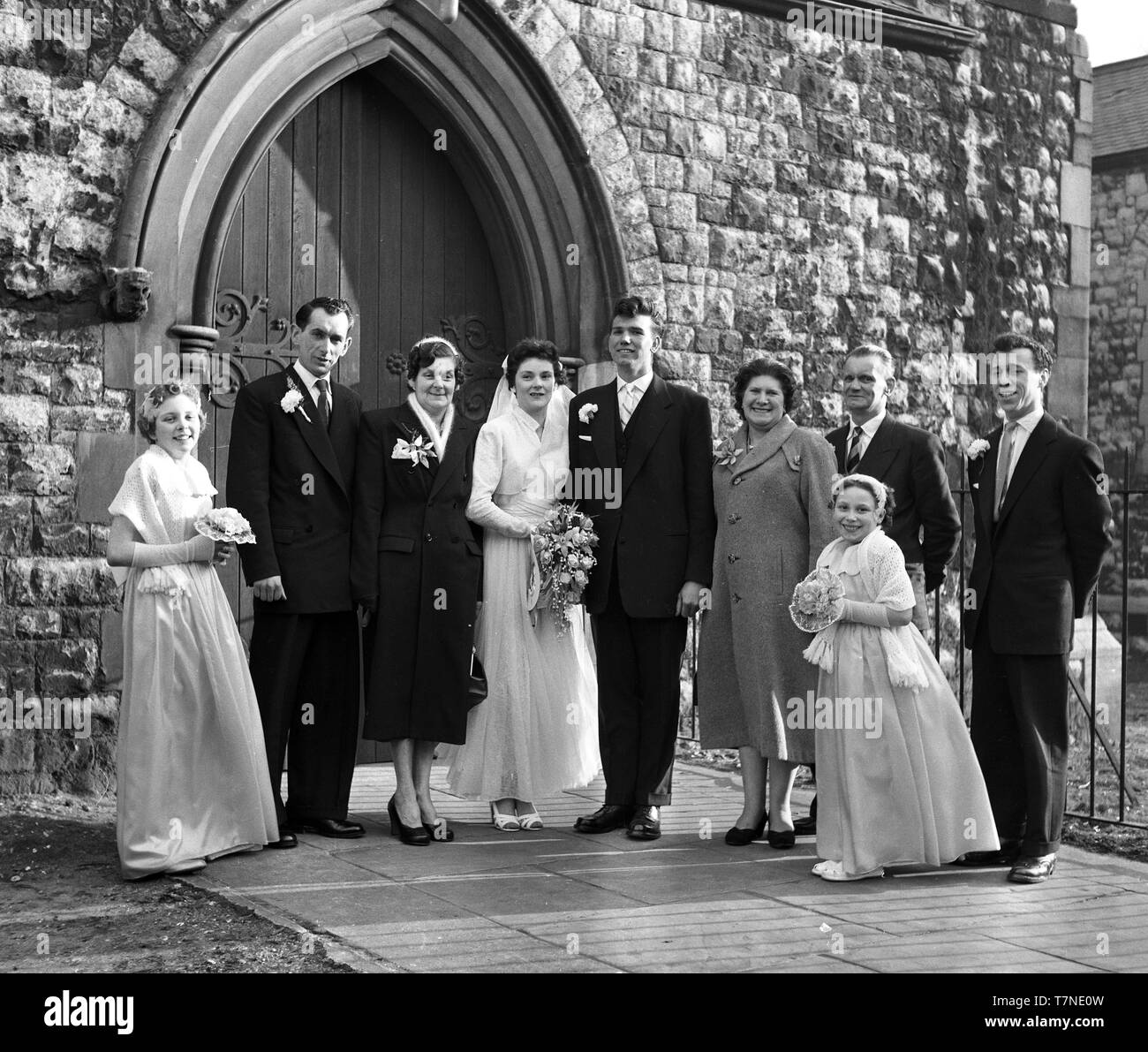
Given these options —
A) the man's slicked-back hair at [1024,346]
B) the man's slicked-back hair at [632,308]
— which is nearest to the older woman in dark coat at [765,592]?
the man's slicked-back hair at [632,308]

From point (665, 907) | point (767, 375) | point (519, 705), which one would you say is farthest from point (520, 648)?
point (665, 907)

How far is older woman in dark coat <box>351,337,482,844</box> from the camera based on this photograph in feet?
18.1

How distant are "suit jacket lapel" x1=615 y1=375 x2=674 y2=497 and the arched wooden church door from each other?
2164 mm

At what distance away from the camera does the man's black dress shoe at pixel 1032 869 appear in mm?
4902

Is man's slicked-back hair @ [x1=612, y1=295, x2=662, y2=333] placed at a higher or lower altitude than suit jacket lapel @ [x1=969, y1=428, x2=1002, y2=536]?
higher

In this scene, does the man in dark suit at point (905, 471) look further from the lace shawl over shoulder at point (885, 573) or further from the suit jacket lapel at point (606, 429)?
Result: the suit jacket lapel at point (606, 429)

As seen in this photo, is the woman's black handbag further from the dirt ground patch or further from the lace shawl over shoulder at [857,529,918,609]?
the lace shawl over shoulder at [857,529,918,609]

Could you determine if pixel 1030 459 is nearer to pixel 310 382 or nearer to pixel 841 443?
pixel 841 443

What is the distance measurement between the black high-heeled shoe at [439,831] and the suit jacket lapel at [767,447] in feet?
5.68

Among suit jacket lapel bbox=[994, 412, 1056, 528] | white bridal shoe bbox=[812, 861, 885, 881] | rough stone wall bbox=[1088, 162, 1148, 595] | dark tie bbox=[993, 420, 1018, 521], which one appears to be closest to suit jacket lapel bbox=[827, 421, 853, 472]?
dark tie bbox=[993, 420, 1018, 521]

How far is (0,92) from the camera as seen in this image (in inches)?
241

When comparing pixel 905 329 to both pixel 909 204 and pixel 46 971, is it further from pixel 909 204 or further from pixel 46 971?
pixel 46 971
